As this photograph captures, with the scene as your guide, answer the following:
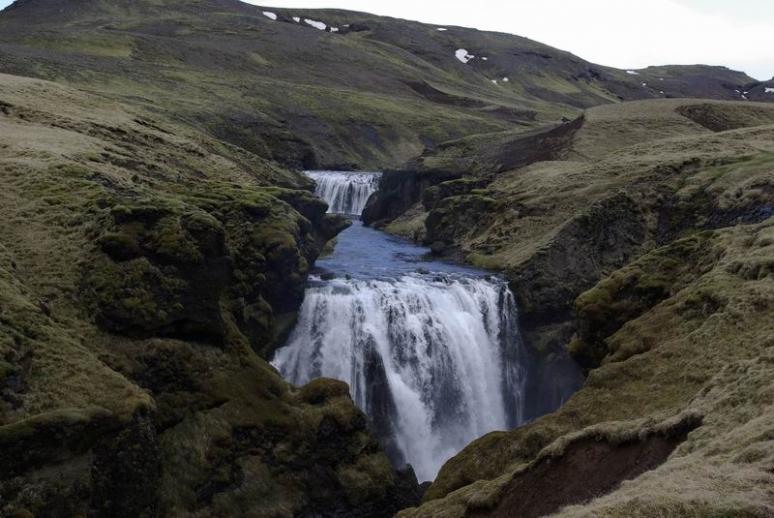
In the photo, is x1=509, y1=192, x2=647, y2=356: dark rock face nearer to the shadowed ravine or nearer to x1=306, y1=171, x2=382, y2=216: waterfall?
the shadowed ravine

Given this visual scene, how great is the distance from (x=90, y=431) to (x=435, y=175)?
181 feet

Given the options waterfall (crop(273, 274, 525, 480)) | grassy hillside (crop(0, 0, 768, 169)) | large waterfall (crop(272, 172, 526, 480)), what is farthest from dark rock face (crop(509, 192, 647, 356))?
grassy hillside (crop(0, 0, 768, 169))

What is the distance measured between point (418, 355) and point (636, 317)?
1158 centimetres

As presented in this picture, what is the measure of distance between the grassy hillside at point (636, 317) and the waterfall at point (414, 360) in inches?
165

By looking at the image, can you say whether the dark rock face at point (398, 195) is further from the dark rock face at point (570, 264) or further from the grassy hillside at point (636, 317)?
the dark rock face at point (570, 264)

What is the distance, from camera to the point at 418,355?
35562mm

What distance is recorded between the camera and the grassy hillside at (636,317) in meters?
14.3

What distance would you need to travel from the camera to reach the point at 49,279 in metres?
24.4

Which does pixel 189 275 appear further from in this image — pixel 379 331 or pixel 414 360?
pixel 414 360

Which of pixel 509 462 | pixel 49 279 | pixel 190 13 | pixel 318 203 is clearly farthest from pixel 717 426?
pixel 190 13

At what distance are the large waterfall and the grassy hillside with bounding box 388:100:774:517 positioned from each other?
11.3ft

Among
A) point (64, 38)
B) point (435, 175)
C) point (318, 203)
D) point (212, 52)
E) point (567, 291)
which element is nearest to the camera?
point (567, 291)

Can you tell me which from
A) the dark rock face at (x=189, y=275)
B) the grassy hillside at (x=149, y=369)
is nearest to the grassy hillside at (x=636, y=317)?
the grassy hillside at (x=149, y=369)

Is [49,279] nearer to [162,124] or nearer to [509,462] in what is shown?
[509,462]
